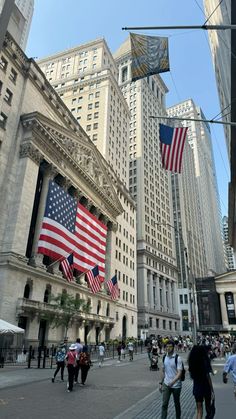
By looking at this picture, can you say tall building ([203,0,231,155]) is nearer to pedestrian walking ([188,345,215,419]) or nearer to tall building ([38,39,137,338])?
pedestrian walking ([188,345,215,419])

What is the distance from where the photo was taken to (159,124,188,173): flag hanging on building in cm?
1728

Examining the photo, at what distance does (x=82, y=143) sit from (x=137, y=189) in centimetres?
4346

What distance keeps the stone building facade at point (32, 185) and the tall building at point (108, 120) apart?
12.9 m

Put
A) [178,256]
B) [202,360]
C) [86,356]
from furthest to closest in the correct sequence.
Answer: [178,256]
[86,356]
[202,360]

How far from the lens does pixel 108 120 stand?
73.9 meters

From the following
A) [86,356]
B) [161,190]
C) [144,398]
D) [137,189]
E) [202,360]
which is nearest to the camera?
[202,360]

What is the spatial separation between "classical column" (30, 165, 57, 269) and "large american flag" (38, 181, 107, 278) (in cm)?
150

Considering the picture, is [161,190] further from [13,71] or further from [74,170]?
[13,71]

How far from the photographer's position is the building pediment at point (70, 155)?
38219 mm

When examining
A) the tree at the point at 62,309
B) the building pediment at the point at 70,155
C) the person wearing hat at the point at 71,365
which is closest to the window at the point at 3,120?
the building pediment at the point at 70,155

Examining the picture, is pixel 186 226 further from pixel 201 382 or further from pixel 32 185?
pixel 201 382

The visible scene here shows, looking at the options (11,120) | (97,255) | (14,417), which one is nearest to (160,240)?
(97,255)

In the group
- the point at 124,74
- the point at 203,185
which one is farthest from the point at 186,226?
the point at 203,185

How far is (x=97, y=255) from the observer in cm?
4762
